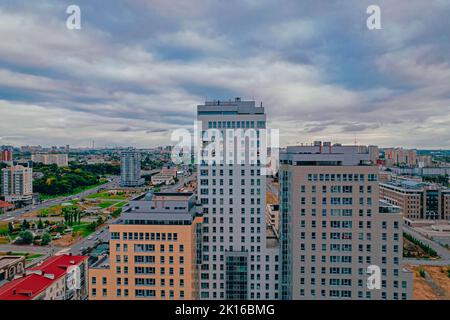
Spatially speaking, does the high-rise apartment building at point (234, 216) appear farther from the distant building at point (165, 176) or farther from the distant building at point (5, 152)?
the distant building at point (165, 176)

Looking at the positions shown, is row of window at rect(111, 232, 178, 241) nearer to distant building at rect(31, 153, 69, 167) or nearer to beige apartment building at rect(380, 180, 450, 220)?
beige apartment building at rect(380, 180, 450, 220)

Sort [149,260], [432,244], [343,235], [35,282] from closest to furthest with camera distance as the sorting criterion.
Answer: [149,260], [343,235], [35,282], [432,244]

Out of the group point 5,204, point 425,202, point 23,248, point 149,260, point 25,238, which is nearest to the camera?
point 149,260

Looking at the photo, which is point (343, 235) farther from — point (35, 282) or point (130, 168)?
point (130, 168)

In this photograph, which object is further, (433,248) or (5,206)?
(5,206)

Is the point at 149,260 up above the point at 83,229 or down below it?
above

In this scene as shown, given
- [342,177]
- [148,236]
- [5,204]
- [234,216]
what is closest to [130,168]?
[5,204]
